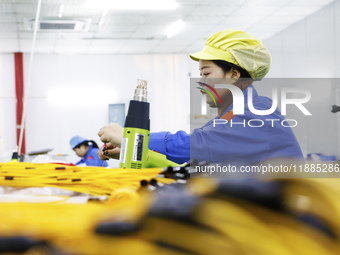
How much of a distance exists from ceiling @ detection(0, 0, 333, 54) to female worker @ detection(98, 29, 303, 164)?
5.00 m

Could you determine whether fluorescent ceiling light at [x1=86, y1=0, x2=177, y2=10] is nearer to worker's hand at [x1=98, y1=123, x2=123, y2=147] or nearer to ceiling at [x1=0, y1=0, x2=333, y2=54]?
ceiling at [x1=0, y1=0, x2=333, y2=54]

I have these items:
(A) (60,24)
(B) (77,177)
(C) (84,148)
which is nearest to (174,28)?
(A) (60,24)

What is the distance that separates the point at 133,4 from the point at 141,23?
1067 mm

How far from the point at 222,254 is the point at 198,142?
1.82 feet

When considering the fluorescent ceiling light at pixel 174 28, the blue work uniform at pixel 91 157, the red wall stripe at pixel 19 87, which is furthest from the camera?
the red wall stripe at pixel 19 87

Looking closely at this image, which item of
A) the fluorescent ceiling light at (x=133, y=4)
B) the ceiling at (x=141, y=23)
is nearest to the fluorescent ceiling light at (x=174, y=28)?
the ceiling at (x=141, y=23)

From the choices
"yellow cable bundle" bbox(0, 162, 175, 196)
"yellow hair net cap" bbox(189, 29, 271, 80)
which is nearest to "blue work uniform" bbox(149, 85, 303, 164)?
"yellow hair net cap" bbox(189, 29, 271, 80)

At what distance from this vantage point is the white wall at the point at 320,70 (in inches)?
226

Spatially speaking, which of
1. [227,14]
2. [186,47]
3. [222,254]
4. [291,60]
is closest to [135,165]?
[222,254]

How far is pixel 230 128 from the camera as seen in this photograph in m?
0.82

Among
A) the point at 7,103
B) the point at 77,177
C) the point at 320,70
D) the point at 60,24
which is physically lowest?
the point at 77,177

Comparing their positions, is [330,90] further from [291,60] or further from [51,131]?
[51,131]

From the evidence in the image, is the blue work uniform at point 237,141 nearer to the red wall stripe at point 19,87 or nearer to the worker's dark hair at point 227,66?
the worker's dark hair at point 227,66

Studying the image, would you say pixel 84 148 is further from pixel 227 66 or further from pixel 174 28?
pixel 227 66
